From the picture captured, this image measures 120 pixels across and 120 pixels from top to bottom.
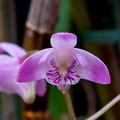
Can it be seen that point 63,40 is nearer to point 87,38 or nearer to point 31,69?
point 31,69

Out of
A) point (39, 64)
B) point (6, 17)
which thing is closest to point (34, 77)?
point (39, 64)

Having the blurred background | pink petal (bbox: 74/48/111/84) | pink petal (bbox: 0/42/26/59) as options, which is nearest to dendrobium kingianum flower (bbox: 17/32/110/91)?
pink petal (bbox: 74/48/111/84)

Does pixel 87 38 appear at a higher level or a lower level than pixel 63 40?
lower

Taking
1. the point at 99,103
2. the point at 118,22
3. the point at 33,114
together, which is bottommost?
the point at 99,103

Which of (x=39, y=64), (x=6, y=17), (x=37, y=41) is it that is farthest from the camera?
(x=6, y=17)

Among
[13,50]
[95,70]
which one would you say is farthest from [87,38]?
[95,70]

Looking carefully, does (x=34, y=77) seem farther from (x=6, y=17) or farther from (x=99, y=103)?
(x=99, y=103)

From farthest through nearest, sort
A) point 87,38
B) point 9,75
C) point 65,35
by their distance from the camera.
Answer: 1. point 87,38
2. point 9,75
3. point 65,35

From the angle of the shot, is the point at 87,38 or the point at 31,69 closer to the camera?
the point at 31,69
